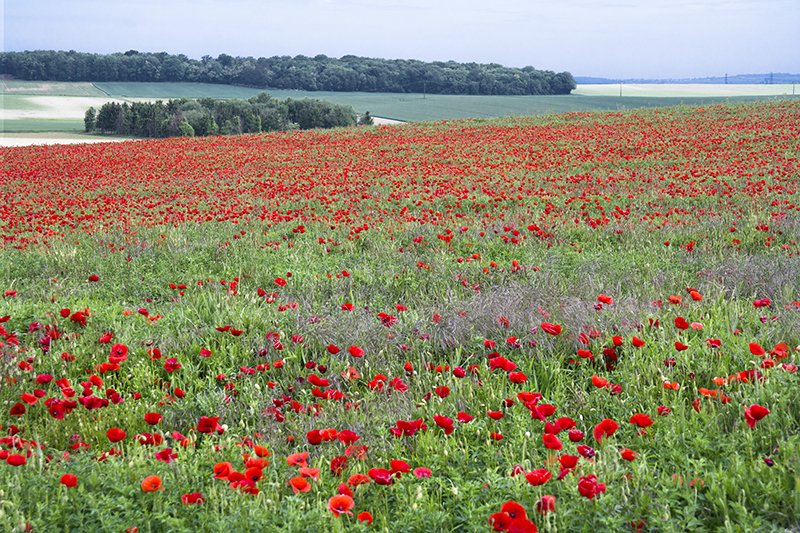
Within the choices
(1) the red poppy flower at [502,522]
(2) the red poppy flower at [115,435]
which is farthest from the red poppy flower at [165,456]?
(1) the red poppy flower at [502,522]

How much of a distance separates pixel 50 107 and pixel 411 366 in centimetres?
7967

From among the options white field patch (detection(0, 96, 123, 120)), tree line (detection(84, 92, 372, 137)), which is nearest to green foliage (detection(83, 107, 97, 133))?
tree line (detection(84, 92, 372, 137))

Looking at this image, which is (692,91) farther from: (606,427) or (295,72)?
(606,427)

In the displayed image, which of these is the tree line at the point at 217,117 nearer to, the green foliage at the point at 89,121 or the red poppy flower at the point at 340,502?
the green foliage at the point at 89,121

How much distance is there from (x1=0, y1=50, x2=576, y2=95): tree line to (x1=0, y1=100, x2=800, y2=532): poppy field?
8039cm

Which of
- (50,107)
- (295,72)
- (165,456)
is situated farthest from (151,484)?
(295,72)

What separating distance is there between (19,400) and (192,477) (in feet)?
5.63

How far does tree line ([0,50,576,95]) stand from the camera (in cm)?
8394

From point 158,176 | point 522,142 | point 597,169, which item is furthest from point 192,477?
point 522,142

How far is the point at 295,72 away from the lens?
9062 centimetres

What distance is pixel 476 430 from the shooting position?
2.61 m

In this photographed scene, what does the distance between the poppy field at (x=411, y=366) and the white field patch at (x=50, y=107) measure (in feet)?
205

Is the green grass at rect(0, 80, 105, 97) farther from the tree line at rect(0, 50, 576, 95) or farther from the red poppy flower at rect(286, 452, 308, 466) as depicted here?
the red poppy flower at rect(286, 452, 308, 466)

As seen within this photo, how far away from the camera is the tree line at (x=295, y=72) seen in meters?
83.9
